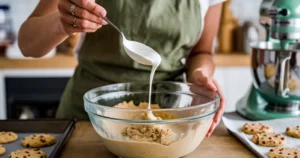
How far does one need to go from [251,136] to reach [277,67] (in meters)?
0.23

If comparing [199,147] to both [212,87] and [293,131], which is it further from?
[293,131]

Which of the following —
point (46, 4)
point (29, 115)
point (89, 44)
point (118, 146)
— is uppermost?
point (46, 4)

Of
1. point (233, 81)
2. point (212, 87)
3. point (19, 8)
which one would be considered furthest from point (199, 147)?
point (19, 8)

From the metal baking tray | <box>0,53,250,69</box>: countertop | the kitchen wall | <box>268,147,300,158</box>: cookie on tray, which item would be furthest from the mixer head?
<box>0,53,250,69</box>: countertop

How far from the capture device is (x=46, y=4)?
1143mm

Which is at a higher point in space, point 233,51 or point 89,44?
point 89,44

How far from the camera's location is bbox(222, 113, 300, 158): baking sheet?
3.08ft

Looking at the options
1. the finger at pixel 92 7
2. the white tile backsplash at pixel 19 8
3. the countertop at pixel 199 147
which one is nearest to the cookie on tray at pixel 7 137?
the countertop at pixel 199 147

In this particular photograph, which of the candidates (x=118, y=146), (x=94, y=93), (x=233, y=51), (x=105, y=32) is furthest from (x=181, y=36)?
(x=233, y=51)

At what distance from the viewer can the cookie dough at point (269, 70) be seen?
45.5 inches

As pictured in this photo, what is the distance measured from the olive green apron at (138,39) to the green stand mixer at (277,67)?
8.6 inches

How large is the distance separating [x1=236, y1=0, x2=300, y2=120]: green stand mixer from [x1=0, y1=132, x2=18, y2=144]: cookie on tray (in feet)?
2.03

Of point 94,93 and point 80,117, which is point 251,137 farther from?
point 80,117

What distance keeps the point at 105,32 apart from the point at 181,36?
225 mm
